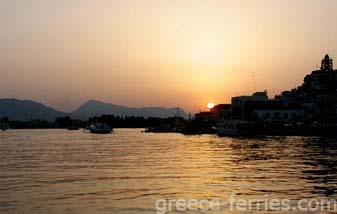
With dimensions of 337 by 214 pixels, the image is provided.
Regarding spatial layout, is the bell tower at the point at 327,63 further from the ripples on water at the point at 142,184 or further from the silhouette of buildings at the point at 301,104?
the ripples on water at the point at 142,184

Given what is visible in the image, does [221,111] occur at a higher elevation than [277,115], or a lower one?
higher

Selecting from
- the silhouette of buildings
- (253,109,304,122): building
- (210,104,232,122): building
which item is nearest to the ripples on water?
the silhouette of buildings

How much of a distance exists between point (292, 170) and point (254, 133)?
93344 millimetres

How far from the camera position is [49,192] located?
27.3 meters

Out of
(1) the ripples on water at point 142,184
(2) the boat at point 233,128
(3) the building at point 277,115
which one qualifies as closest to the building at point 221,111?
(3) the building at point 277,115

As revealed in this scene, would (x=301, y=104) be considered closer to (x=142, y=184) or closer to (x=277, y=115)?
(x=277, y=115)

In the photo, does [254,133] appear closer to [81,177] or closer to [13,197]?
[81,177]

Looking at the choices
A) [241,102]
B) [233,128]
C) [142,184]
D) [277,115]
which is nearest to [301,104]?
[277,115]

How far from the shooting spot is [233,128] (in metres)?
131

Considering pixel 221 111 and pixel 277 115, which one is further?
pixel 221 111

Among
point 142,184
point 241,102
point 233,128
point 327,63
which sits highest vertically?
point 327,63

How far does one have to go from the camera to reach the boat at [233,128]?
12862 cm

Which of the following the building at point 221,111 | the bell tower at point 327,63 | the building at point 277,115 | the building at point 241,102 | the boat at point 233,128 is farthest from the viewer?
the building at point 221,111

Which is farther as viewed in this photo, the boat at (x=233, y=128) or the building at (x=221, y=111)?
the building at (x=221, y=111)
